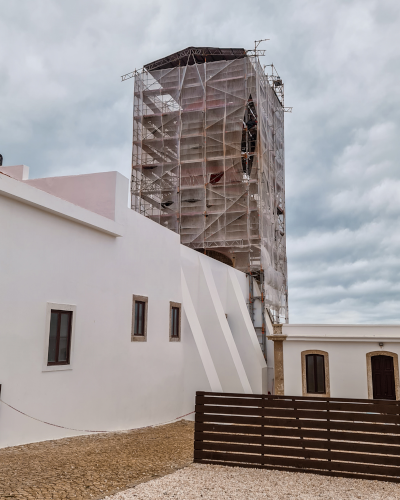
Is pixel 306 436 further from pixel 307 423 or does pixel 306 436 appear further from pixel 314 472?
pixel 314 472

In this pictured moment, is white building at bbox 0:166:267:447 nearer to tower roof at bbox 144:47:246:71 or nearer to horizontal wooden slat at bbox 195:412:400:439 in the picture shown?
horizontal wooden slat at bbox 195:412:400:439

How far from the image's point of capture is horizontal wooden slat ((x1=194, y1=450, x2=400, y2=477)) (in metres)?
5.93

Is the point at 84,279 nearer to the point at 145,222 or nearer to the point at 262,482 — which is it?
the point at 145,222

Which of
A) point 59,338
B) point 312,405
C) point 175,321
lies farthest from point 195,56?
point 312,405

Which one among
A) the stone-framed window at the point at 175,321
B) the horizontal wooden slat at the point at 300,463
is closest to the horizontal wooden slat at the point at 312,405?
the horizontal wooden slat at the point at 300,463

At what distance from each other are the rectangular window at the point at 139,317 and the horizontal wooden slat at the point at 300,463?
5780mm

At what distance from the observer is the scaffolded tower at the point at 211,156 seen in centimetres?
2230

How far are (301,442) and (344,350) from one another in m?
11.5

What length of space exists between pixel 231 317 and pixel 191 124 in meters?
9.97

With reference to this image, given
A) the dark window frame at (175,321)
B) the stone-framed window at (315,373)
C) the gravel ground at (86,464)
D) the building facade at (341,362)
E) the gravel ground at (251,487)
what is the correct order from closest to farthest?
the gravel ground at (251,487)
the gravel ground at (86,464)
the dark window frame at (175,321)
the building facade at (341,362)
the stone-framed window at (315,373)

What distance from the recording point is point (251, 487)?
5.57m

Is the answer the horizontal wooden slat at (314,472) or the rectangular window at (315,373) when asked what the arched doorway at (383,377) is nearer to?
the rectangular window at (315,373)

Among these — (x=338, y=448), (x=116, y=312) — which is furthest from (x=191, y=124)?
(x=338, y=448)

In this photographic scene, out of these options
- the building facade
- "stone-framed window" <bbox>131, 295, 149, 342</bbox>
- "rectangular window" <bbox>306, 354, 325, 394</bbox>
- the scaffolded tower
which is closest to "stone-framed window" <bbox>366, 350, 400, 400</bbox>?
the building facade
